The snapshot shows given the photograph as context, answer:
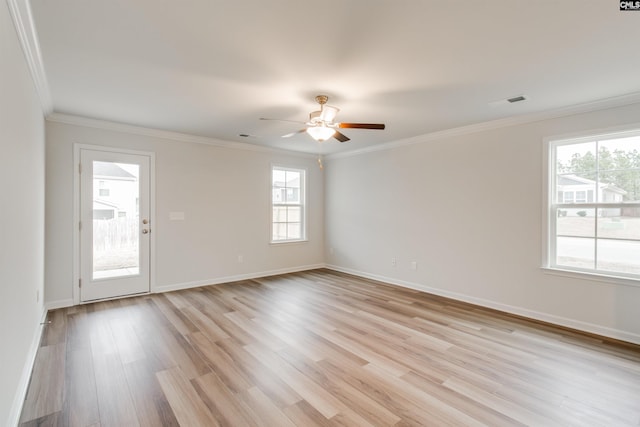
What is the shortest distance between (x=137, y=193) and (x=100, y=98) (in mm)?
1612

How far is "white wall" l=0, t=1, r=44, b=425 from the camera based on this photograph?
168 centimetres

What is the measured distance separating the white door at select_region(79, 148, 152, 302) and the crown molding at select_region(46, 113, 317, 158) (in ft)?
1.15

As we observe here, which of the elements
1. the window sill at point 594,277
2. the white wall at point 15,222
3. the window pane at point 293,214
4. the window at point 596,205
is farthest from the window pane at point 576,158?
the white wall at point 15,222

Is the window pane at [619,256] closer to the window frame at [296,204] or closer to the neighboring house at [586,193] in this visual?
the neighboring house at [586,193]

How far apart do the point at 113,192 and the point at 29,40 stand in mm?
2631

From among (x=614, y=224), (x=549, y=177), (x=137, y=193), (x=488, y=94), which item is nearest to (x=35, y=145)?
(x=137, y=193)

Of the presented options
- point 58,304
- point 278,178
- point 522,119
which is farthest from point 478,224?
point 58,304

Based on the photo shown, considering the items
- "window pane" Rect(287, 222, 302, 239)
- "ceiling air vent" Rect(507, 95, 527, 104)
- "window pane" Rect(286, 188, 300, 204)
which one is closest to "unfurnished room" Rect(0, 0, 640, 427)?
"ceiling air vent" Rect(507, 95, 527, 104)

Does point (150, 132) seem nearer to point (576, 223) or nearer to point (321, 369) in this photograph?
point (321, 369)

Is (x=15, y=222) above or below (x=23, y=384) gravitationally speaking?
above

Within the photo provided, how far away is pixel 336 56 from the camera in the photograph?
2391mm

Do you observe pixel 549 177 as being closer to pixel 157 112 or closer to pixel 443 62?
pixel 443 62

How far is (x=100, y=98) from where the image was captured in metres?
3.37

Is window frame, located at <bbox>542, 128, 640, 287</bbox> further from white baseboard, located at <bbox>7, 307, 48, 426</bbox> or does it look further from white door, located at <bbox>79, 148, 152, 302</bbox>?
white door, located at <bbox>79, 148, 152, 302</bbox>
